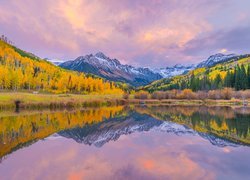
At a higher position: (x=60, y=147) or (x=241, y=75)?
(x=241, y=75)

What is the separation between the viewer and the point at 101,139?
24578 mm

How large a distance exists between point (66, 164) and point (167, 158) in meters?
6.59

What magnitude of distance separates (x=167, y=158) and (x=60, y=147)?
9089mm

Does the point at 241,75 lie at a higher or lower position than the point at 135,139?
higher

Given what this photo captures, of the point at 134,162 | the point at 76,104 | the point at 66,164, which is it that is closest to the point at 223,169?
the point at 134,162

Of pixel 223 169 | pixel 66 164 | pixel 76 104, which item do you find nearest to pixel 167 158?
pixel 223 169

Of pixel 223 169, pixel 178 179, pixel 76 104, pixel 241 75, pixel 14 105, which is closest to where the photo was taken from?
pixel 178 179

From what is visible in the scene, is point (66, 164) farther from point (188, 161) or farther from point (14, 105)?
point (14, 105)

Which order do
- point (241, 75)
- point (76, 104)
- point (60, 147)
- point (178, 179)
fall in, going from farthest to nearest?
point (241, 75) → point (76, 104) → point (60, 147) → point (178, 179)

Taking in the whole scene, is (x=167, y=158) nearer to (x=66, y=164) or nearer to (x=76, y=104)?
(x=66, y=164)

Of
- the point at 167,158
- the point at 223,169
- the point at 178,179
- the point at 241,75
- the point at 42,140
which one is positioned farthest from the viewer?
the point at 241,75

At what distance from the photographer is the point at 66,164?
1531cm

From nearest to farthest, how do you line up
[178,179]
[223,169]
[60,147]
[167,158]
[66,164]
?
[178,179]
[223,169]
[66,164]
[167,158]
[60,147]

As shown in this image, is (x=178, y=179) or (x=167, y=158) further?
(x=167, y=158)
